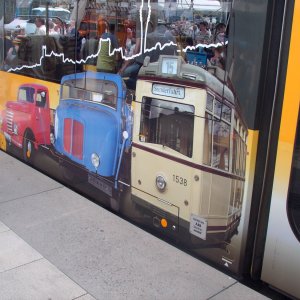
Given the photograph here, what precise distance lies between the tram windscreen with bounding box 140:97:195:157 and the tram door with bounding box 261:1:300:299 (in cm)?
68

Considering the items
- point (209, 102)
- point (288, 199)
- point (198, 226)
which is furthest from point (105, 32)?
point (288, 199)

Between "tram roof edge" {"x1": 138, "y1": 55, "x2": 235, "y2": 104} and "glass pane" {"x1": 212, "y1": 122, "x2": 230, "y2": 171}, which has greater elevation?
"tram roof edge" {"x1": 138, "y1": 55, "x2": 235, "y2": 104}

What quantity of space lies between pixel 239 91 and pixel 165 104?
2.15 feet

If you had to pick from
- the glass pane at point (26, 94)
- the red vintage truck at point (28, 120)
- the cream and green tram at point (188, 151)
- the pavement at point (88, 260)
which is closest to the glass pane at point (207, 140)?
the cream and green tram at point (188, 151)

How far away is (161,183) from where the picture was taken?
11.5ft

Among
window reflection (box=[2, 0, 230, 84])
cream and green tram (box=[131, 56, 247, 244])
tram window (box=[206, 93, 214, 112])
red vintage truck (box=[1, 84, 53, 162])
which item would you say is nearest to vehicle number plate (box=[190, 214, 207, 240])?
cream and green tram (box=[131, 56, 247, 244])

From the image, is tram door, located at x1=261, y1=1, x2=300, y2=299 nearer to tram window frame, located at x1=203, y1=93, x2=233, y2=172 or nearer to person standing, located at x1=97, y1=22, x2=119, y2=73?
tram window frame, located at x1=203, y1=93, x2=233, y2=172

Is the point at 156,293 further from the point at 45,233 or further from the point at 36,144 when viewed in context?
Result: the point at 36,144

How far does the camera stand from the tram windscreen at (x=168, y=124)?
3.20 meters

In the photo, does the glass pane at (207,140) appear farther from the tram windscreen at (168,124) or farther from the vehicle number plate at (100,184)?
the vehicle number plate at (100,184)

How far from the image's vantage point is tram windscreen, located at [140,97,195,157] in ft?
10.5

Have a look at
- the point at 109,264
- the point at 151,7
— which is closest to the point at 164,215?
the point at 109,264

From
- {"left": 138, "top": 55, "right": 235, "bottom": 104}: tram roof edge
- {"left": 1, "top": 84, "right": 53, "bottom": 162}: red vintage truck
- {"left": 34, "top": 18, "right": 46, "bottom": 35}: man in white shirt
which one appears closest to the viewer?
{"left": 138, "top": 55, "right": 235, "bottom": 104}: tram roof edge

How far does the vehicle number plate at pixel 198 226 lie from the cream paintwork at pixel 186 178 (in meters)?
0.04
